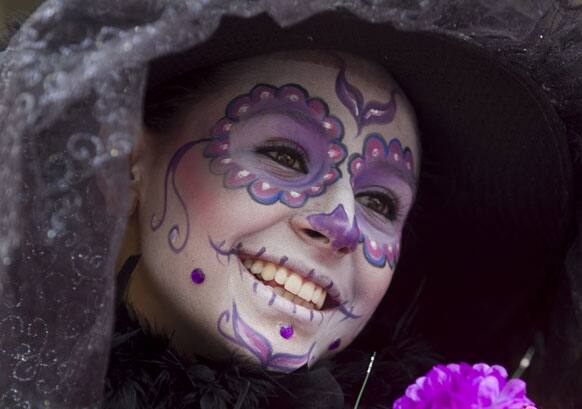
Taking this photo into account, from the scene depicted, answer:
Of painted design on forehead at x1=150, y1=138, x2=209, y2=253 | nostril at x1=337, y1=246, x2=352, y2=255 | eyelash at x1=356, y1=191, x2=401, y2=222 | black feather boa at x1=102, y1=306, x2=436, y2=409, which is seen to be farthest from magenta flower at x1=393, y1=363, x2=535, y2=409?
painted design on forehead at x1=150, y1=138, x2=209, y2=253

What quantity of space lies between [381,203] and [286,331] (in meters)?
0.37

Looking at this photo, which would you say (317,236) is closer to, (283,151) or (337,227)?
(337,227)

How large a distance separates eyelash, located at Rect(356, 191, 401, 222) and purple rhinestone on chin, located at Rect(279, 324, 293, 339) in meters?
0.31

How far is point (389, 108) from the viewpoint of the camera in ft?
5.63

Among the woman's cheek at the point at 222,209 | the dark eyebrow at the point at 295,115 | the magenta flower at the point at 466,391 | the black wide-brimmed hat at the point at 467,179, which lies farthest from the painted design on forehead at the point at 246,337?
the black wide-brimmed hat at the point at 467,179

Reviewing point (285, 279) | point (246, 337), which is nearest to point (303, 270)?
point (285, 279)

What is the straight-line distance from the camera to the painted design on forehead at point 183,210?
5.07 feet

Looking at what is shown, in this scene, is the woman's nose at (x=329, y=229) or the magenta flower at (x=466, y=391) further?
the woman's nose at (x=329, y=229)

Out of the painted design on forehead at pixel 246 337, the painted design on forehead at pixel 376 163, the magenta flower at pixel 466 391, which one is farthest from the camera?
the painted design on forehead at pixel 376 163

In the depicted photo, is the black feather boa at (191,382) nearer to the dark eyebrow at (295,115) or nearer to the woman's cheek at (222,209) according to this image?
the woman's cheek at (222,209)

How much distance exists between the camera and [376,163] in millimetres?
1678

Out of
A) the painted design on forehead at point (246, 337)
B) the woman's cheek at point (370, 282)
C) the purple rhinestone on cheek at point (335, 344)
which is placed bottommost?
the purple rhinestone on cheek at point (335, 344)

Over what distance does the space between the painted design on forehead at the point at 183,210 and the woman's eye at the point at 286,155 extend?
115 millimetres

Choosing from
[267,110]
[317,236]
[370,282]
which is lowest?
[370,282]
